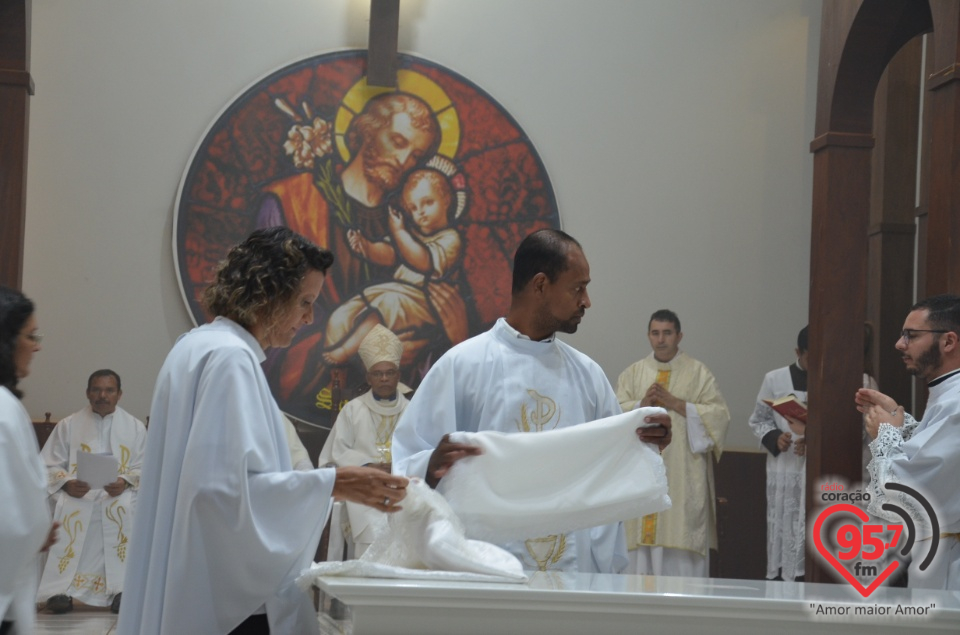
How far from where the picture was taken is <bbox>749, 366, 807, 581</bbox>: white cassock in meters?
8.00

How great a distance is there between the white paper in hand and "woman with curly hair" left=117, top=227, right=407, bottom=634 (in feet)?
17.3

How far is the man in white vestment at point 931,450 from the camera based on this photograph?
13.6 feet

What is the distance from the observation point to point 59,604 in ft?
25.3

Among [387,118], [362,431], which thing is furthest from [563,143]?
[362,431]

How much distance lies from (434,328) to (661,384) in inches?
74.0

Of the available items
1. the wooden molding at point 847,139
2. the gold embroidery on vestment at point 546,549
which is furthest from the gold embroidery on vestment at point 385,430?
the gold embroidery on vestment at point 546,549

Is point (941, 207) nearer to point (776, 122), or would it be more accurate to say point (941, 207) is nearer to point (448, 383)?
point (448, 383)

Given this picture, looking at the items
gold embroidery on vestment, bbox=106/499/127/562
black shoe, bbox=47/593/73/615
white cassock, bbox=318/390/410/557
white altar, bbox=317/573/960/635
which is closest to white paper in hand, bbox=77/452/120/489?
gold embroidery on vestment, bbox=106/499/127/562

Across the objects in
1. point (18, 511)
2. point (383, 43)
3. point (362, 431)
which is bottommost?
point (362, 431)

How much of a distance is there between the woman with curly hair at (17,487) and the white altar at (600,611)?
2.78 feet

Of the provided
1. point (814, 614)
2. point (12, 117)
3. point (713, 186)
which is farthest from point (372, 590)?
point (713, 186)

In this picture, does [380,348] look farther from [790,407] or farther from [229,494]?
[229,494]

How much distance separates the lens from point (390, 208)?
9.09 metres

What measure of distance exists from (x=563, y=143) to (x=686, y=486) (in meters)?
3.08
